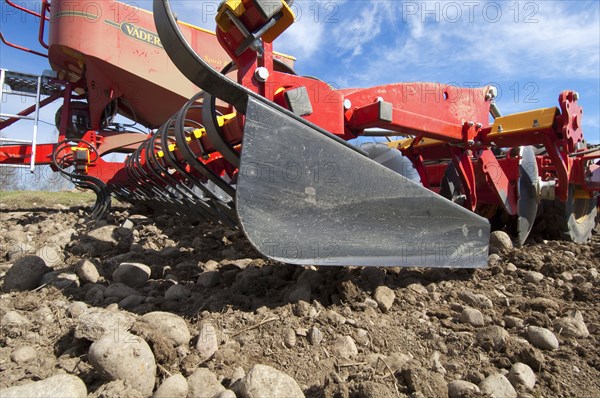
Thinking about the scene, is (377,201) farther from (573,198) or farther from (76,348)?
(573,198)

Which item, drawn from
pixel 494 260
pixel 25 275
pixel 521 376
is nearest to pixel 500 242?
pixel 494 260

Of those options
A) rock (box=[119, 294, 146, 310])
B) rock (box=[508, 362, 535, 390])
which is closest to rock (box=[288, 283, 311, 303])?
rock (box=[119, 294, 146, 310])

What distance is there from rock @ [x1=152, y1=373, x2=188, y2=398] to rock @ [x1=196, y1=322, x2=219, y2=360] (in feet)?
0.64

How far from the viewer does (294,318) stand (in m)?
1.70

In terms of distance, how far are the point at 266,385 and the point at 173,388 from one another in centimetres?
28

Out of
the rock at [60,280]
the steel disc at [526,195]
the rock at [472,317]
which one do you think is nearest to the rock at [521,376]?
the rock at [472,317]

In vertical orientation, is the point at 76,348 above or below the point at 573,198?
below

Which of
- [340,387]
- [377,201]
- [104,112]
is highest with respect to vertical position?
[104,112]

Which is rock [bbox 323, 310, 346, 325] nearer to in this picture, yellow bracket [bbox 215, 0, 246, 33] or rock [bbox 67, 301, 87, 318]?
rock [bbox 67, 301, 87, 318]

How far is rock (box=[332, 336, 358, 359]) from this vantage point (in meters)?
1.52

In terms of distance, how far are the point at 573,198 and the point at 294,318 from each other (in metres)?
3.05

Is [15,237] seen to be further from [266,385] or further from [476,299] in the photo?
[476,299]

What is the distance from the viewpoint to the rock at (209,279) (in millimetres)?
2115

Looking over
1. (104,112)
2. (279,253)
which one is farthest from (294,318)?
(104,112)
